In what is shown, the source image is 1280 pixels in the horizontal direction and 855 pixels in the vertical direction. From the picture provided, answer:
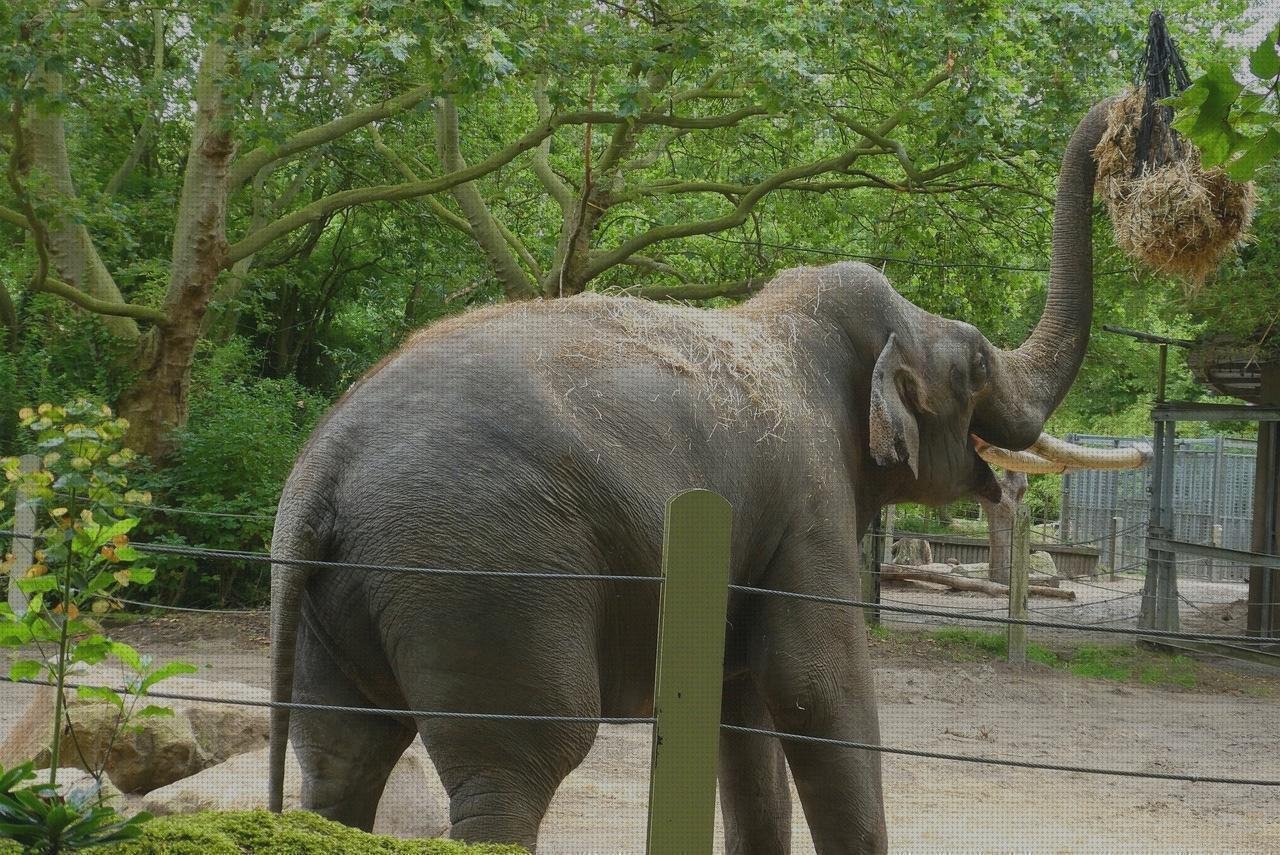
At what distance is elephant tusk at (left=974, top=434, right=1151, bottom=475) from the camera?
227 inches

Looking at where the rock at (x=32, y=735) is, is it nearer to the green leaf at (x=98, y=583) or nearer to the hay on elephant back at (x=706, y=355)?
the green leaf at (x=98, y=583)

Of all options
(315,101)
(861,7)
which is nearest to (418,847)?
(861,7)

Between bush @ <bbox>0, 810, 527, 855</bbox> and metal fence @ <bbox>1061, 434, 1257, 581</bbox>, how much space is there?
13477mm

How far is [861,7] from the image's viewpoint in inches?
381

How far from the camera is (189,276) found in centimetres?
1148

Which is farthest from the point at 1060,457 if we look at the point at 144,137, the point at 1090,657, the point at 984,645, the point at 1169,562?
the point at 144,137

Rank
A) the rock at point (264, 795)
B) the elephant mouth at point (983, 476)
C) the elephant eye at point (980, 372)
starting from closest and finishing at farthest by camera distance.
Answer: the rock at point (264, 795), the elephant eye at point (980, 372), the elephant mouth at point (983, 476)

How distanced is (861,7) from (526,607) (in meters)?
7.38

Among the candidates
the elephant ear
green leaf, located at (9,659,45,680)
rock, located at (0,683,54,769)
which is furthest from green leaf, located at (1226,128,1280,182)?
rock, located at (0,683,54,769)

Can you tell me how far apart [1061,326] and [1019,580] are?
7116 millimetres

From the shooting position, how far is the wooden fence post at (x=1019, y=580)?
12125 millimetres

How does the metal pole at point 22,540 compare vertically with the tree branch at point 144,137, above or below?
below

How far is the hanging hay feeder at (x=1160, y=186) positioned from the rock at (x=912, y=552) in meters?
16.3

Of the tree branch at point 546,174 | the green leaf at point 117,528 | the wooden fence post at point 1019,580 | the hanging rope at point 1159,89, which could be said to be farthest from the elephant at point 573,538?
the tree branch at point 546,174
